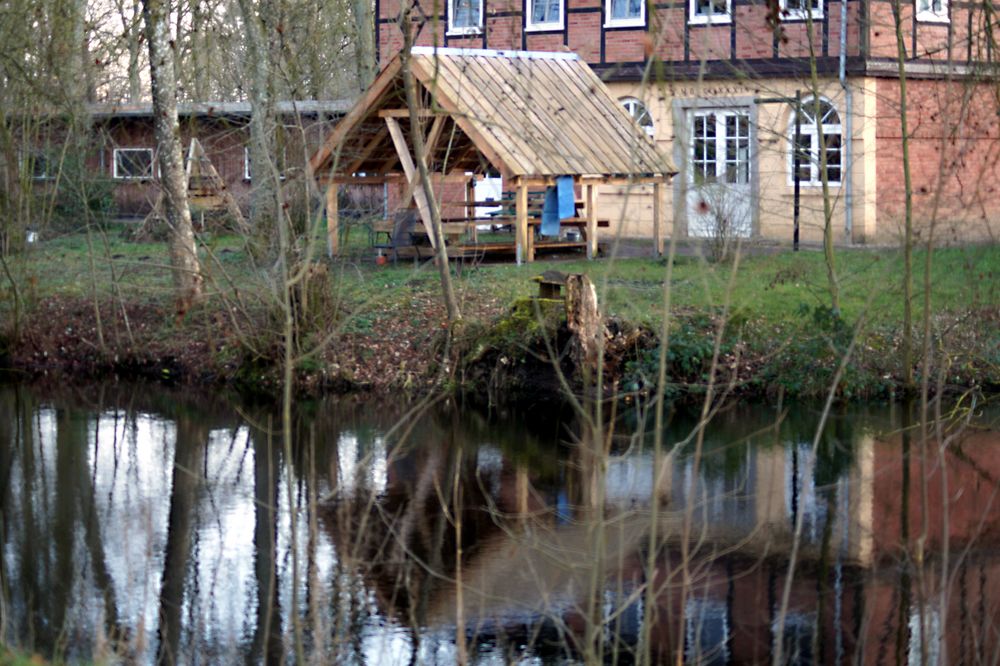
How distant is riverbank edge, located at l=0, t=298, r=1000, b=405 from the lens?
1420 cm

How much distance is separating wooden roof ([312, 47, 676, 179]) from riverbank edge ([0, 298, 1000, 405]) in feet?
12.7

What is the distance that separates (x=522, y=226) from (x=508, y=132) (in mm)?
2050

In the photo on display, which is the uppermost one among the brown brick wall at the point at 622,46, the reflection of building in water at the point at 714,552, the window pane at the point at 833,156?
the brown brick wall at the point at 622,46

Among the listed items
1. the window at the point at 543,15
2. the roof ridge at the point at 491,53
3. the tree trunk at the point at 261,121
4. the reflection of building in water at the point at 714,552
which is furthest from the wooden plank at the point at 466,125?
the window at the point at 543,15

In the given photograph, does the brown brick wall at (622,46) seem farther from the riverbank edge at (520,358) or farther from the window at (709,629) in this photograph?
the window at (709,629)

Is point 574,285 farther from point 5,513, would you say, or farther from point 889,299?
point 5,513

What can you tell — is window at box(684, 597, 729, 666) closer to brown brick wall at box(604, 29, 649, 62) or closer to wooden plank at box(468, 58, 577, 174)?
wooden plank at box(468, 58, 577, 174)

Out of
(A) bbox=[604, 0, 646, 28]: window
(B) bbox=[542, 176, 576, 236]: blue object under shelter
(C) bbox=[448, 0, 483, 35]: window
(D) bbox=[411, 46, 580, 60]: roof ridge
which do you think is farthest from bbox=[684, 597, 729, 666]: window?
(C) bbox=[448, 0, 483, 35]: window

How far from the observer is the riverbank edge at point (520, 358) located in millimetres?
14203

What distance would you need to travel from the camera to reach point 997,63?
11.6 metres

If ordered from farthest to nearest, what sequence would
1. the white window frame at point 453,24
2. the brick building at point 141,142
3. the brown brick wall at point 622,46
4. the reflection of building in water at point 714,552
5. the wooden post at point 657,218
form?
1. the white window frame at point 453,24
2. the brown brick wall at point 622,46
3. the brick building at point 141,142
4. the wooden post at point 657,218
5. the reflection of building in water at point 714,552

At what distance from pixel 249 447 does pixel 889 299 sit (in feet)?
23.4

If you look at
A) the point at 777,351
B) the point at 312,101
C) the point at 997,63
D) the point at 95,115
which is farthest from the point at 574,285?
the point at 95,115

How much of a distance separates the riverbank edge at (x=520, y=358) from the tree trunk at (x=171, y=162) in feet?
1.54
